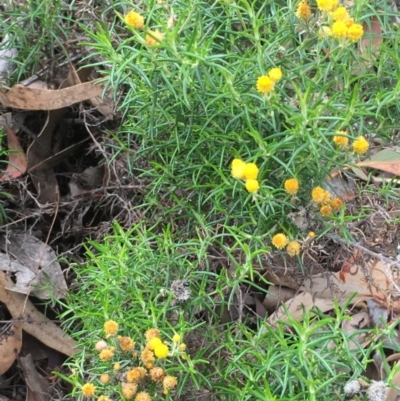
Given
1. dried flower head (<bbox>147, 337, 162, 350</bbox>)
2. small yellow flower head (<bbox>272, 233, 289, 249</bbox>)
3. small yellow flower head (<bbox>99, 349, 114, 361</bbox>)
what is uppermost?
small yellow flower head (<bbox>272, 233, 289, 249</bbox>)

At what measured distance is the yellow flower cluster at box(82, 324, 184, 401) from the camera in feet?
5.12

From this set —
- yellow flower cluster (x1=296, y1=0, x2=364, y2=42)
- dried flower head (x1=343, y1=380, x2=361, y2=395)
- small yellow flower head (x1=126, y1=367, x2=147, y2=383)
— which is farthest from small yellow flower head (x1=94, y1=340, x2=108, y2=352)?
yellow flower cluster (x1=296, y1=0, x2=364, y2=42)

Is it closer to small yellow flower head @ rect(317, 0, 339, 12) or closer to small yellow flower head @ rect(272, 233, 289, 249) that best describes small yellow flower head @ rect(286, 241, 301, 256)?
small yellow flower head @ rect(272, 233, 289, 249)

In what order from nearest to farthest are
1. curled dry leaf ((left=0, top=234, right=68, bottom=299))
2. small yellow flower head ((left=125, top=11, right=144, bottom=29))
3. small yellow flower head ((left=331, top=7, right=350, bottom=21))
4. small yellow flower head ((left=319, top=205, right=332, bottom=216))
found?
small yellow flower head ((left=125, top=11, right=144, bottom=29)), small yellow flower head ((left=331, top=7, right=350, bottom=21)), small yellow flower head ((left=319, top=205, right=332, bottom=216)), curled dry leaf ((left=0, top=234, right=68, bottom=299))

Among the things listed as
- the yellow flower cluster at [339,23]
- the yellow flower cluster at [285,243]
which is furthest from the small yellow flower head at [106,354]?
the yellow flower cluster at [339,23]

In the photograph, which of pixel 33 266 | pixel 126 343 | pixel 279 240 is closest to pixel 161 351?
pixel 126 343

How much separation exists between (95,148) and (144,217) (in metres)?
0.50

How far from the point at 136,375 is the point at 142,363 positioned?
0.35ft

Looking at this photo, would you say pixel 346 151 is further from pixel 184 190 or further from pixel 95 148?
pixel 95 148

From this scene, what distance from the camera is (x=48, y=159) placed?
8.70 feet

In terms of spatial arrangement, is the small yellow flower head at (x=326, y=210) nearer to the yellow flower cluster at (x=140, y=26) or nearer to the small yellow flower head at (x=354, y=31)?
the small yellow flower head at (x=354, y=31)

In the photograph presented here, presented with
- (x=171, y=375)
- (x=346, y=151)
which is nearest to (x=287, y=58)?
(x=346, y=151)

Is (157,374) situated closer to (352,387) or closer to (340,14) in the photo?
(352,387)

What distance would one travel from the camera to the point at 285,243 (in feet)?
5.63
